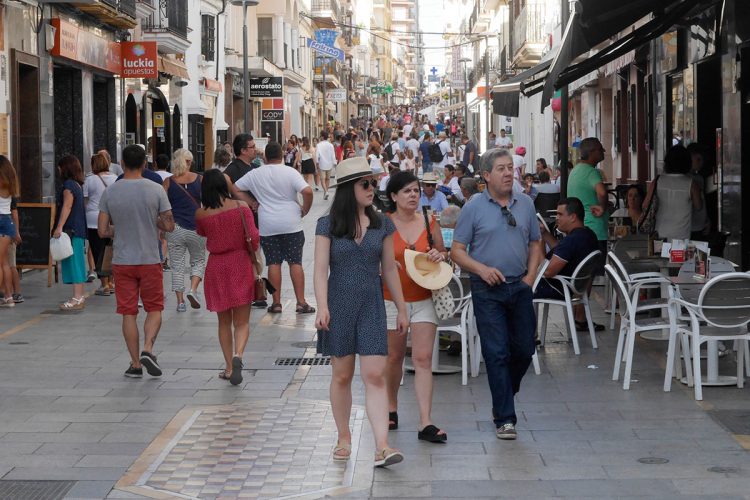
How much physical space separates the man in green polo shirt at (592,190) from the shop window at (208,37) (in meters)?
24.6

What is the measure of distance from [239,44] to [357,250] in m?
38.3

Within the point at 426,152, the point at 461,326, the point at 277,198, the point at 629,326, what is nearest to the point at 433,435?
the point at 461,326

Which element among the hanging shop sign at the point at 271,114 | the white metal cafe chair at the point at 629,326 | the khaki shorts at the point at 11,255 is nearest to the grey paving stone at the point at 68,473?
the white metal cafe chair at the point at 629,326

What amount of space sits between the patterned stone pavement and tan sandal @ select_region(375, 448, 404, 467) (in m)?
0.16

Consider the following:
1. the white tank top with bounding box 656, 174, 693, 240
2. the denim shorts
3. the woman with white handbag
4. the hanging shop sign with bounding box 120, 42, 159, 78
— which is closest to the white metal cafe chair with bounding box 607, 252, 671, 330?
the white tank top with bounding box 656, 174, 693, 240

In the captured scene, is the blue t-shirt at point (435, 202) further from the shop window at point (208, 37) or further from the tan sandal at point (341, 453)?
the shop window at point (208, 37)

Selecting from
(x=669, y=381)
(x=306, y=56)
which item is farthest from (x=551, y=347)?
(x=306, y=56)

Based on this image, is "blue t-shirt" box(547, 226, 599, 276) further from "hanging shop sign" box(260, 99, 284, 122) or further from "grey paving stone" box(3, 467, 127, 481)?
"hanging shop sign" box(260, 99, 284, 122)

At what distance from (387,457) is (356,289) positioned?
0.90m

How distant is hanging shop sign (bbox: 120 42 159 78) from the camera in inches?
954

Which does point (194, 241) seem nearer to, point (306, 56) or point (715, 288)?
point (715, 288)

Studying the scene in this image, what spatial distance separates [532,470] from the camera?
6.75 meters

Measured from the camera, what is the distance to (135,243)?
964 cm

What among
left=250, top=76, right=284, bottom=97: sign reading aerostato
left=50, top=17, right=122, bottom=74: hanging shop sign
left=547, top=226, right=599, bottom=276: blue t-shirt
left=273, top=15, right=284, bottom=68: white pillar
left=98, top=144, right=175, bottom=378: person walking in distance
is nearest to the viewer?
left=98, top=144, right=175, bottom=378: person walking in distance
